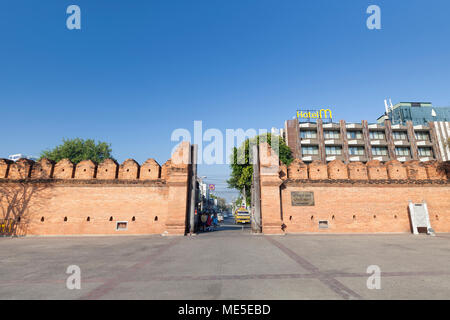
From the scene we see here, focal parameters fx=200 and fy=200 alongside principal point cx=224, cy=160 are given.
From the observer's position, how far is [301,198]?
1492cm

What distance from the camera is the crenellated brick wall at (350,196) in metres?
14.6

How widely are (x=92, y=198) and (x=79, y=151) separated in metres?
21.4

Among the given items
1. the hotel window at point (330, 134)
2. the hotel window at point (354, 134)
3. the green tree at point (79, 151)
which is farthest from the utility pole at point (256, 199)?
the hotel window at point (354, 134)

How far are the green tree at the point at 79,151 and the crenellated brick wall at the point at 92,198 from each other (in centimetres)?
1632

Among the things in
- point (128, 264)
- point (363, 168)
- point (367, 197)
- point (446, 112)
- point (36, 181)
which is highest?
point (446, 112)

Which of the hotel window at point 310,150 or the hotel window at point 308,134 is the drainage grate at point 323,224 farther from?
the hotel window at point 308,134

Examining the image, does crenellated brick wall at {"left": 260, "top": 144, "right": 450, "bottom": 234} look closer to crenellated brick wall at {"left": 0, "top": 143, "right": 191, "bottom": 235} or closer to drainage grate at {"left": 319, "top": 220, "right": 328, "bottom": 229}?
drainage grate at {"left": 319, "top": 220, "right": 328, "bottom": 229}

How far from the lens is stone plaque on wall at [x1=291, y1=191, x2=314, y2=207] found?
48.8 ft

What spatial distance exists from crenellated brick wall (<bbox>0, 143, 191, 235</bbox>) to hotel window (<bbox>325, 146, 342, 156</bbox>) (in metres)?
35.2

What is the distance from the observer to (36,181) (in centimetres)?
1430

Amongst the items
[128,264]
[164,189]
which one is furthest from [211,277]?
[164,189]

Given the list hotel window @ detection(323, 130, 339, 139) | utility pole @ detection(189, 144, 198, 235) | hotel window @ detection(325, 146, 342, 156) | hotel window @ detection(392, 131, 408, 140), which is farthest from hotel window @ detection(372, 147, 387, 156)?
utility pole @ detection(189, 144, 198, 235)
